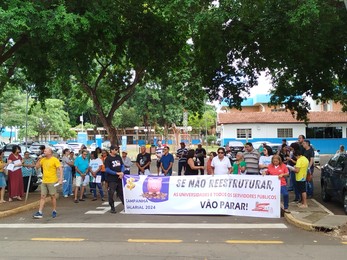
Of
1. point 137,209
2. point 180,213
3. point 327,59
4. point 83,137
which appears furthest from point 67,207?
point 83,137

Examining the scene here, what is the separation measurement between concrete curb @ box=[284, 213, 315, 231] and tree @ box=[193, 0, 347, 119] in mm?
4717

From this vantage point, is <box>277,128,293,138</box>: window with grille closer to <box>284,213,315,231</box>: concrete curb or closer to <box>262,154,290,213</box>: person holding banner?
<box>262,154,290,213</box>: person holding banner

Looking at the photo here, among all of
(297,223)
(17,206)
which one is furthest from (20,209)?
(297,223)

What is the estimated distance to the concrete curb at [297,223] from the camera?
896 cm

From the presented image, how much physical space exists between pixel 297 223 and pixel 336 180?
2.87 m

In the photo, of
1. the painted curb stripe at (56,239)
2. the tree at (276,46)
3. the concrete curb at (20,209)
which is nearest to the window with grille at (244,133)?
the tree at (276,46)

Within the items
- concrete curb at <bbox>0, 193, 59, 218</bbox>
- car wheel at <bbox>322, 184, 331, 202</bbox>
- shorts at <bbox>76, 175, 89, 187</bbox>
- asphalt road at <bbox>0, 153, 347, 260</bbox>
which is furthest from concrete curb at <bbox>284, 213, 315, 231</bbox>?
concrete curb at <bbox>0, 193, 59, 218</bbox>

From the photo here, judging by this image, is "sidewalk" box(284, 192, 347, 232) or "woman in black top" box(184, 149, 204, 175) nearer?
"sidewalk" box(284, 192, 347, 232)

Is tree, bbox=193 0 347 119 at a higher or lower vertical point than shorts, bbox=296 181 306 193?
higher

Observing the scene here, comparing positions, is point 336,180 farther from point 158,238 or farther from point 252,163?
point 158,238

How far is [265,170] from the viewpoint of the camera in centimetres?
1165

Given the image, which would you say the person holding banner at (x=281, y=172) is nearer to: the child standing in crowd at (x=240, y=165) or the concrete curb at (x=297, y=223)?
the concrete curb at (x=297, y=223)

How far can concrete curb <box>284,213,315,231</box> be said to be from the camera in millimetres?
8961

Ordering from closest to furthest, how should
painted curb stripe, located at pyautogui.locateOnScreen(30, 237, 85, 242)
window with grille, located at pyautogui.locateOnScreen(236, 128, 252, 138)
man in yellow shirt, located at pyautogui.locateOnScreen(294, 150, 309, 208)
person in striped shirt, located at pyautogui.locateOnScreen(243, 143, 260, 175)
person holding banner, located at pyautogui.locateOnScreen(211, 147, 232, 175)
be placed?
painted curb stripe, located at pyautogui.locateOnScreen(30, 237, 85, 242)
man in yellow shirt, located at pyautogui.locateOnScreen(294, 150, 309, 208)
person holding banner, located at pyautogui.locateOnScreen(211, 147, 232, 175)
person in striped shirt, located at pyautogui.locateOnScreen(243, 143, 260, 175)
window with grille, located at pyautogui.locateOnScreen(236, 128, 252, 138)
